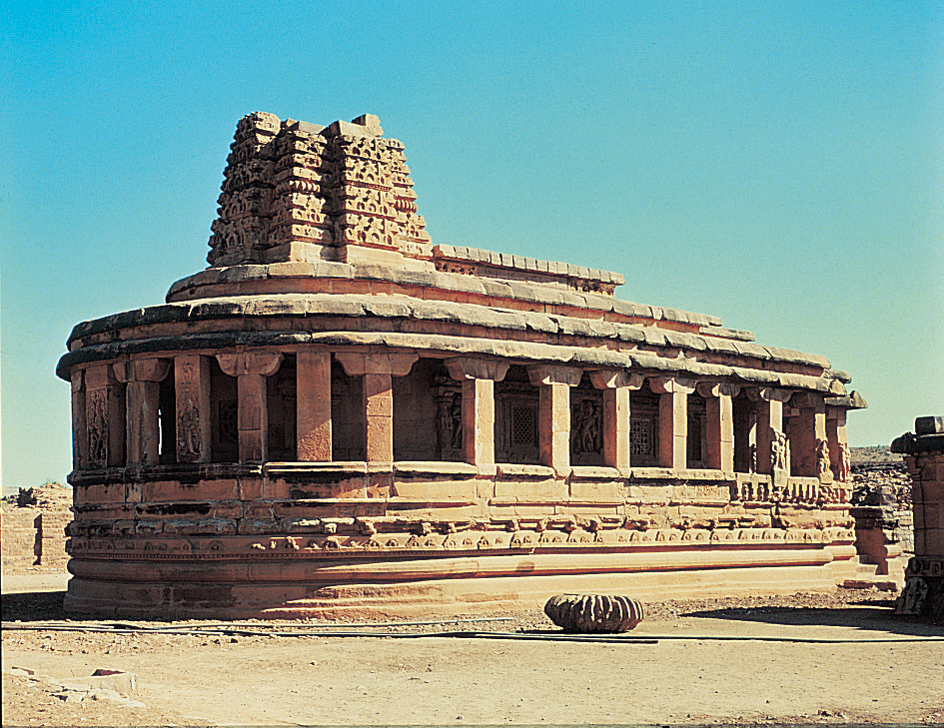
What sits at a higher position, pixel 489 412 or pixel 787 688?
pixel 489 412

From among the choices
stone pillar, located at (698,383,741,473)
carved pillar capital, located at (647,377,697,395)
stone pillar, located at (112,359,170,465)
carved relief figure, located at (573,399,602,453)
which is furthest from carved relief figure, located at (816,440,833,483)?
stone pillar, located at (112,359,170,465)

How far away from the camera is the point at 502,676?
10203mm

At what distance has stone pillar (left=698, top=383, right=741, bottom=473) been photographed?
61.8 feet

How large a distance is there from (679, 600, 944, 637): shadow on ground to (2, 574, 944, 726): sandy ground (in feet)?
0.30

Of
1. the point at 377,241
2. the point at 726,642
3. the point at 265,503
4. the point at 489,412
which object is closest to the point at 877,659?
the point at 726,642

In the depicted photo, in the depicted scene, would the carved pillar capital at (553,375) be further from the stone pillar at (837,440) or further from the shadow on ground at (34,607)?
the stone pillar at (837,440)

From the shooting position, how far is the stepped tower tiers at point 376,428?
14.5 m

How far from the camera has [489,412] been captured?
15805mm

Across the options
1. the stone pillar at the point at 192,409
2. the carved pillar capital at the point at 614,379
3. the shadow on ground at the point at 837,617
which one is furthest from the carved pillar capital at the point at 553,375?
the stone pillar at the point at 192,409

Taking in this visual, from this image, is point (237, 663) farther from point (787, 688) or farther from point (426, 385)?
point (426, 385)

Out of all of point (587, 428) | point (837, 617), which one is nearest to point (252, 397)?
point (587, 428)

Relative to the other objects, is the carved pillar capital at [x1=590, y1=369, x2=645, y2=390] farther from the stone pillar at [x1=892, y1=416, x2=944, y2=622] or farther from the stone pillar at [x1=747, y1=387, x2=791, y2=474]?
the stone pillar at [x1=892, y1=416, x2=944, y2=622]

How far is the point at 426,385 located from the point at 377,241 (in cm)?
235

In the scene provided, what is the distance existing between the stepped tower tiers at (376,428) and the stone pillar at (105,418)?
1.3 inches
